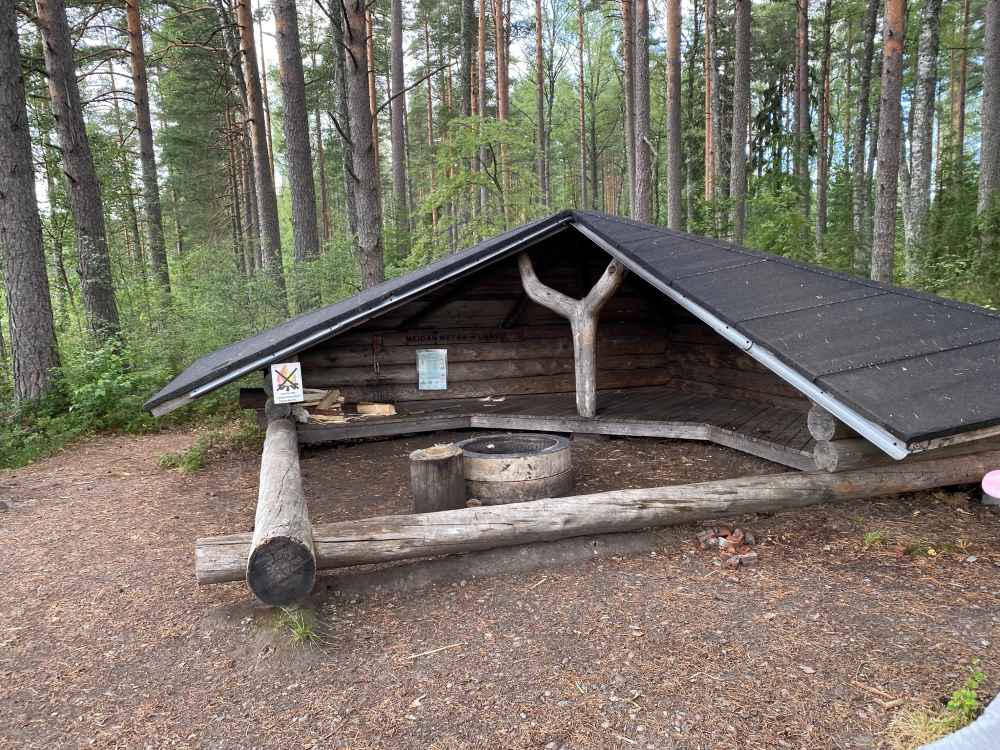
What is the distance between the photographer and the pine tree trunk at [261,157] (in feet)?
41.8

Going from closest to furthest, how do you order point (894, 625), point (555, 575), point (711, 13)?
point (894, 625) → point (555, 575) → point (711, 13)

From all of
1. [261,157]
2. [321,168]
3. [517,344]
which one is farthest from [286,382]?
[321,168]

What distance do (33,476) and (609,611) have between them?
6.71 metres

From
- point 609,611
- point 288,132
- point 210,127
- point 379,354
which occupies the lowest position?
point 609,611

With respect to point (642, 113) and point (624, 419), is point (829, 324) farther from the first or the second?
point (642, 113)

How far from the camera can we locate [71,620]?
→ 3.77 m

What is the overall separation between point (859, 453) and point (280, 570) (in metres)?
3.89

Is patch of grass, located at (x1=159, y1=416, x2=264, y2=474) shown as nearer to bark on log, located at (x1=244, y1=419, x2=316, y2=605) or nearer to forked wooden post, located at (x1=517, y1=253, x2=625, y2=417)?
bark on log, located at (x1=244, y1=419, x2=316, y2=605)

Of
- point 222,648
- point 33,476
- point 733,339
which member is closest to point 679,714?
point 222,648

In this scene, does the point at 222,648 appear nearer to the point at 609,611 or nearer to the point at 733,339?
the point at 609,611

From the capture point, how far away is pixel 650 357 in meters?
9.07

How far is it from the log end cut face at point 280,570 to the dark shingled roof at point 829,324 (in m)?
2.72

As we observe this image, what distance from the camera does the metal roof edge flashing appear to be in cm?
349

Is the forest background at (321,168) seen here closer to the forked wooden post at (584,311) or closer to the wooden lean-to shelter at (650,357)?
the wooden lean-to shelter at (650,357)
